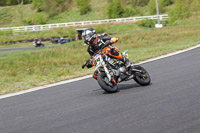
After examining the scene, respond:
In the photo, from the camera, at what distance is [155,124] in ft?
16.3

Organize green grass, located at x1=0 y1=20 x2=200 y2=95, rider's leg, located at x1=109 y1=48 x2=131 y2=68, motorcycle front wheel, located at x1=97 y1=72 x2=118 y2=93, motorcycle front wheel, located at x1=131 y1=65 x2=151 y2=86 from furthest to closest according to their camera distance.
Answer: green grass, located at x1=0 y1=20 x2=200 y2=95
motorcycle front wheel, located at x1=131 y1=65 x2=151 y2=86
rider's leg, located at x1=109 y1=48 x2=131 y2=68
motorcycle front wheel, located at x1=97 y1=72 x2=118 y2=93

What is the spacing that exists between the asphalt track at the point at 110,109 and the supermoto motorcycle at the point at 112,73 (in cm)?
23

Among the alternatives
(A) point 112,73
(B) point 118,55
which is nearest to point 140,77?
(B) point 118,55

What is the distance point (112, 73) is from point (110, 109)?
6.58ft

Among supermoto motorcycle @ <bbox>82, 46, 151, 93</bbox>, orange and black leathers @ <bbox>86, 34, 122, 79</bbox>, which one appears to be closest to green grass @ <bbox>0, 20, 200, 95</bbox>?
orange and black leathers @ <bbox>86, 34, 122, 79</bbox>

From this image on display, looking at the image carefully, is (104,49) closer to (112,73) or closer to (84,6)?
(112,73)

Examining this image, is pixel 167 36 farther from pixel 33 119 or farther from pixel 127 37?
pixel 33 119

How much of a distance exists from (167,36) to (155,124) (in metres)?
25.5

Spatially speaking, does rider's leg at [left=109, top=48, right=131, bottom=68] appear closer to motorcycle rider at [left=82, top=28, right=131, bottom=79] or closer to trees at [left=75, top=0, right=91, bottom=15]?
motorcycle rider at [left=82, top=28, right=131, bottom=79]

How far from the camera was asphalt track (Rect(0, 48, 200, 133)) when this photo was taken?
502cm

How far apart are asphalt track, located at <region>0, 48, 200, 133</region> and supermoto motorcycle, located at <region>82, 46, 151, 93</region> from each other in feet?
0.76

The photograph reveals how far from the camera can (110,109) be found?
6246 millimetres

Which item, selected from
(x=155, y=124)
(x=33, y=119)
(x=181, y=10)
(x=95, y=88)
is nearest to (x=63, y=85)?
(x=95, y=88)

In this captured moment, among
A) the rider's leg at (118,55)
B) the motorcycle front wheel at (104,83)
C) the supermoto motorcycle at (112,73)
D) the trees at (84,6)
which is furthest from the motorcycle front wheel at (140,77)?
the trees at (84,6)
